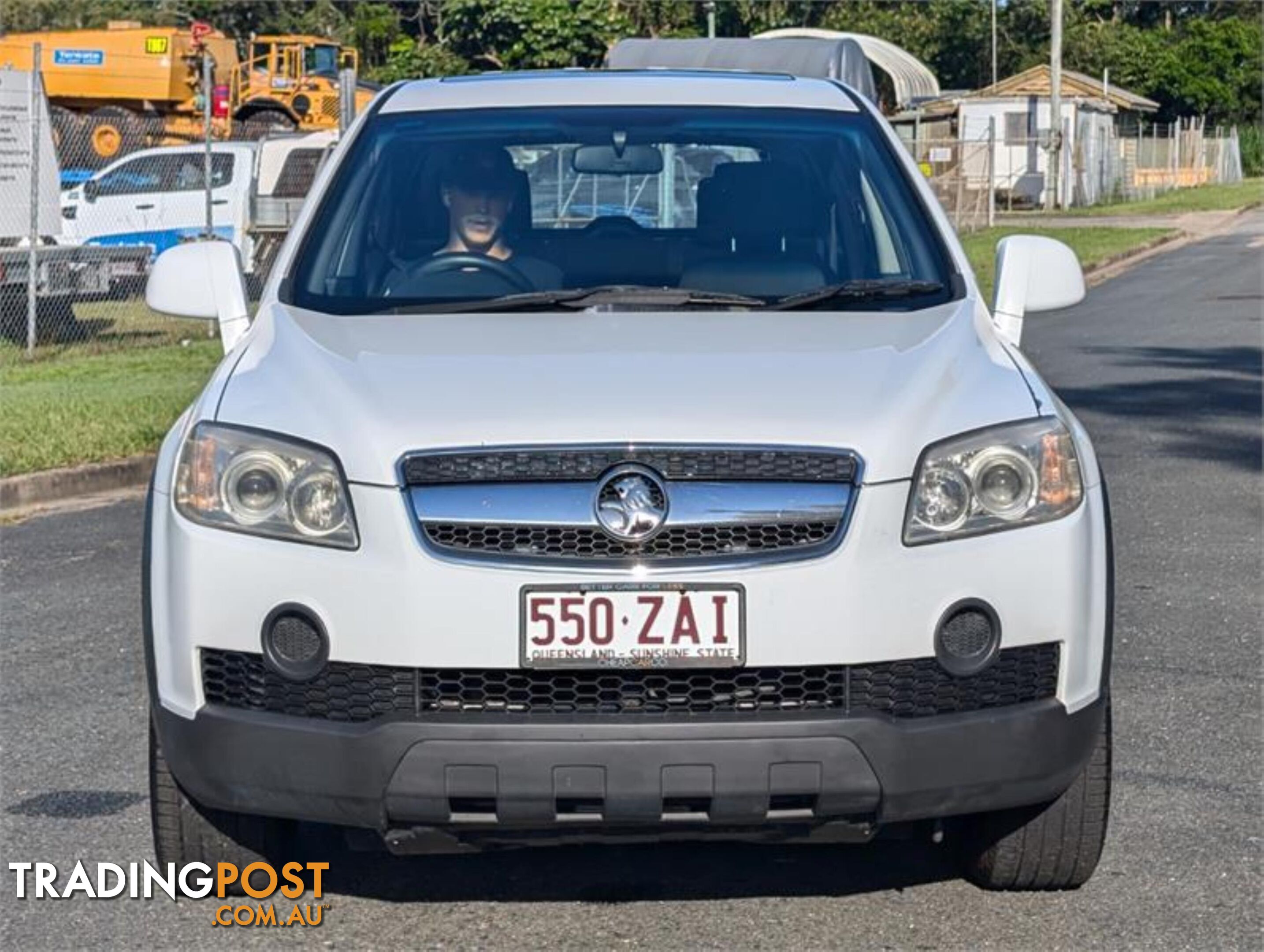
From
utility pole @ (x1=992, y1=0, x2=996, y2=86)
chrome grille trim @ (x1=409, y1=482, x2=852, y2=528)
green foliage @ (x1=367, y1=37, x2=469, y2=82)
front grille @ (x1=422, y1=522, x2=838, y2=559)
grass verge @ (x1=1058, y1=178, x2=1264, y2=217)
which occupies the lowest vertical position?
grass verge @ (x1=1058, y1=178, x2=1264, y2=217)

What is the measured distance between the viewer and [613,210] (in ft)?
18.2

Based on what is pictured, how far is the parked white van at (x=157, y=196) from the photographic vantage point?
2514cm

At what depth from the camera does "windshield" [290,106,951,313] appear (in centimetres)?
518

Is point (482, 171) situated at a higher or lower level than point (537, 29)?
lower

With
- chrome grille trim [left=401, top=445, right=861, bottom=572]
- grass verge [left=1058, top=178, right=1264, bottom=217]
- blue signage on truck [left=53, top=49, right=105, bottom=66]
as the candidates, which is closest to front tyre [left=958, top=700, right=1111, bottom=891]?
chrome grille trim [left=401, top=445, right=861, bottom=572]

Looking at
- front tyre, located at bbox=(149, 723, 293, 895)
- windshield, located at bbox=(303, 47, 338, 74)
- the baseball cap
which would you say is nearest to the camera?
front tyre, located at bbox=(149, 723, 293, 895)

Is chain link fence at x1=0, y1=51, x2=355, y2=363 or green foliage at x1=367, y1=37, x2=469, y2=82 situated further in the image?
green foliage at x1=367, y1=37, x2=469, y2=82

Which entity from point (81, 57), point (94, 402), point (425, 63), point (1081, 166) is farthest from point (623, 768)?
point (425, 63)

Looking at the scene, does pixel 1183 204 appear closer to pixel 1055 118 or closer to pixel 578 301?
pixel 1055 118

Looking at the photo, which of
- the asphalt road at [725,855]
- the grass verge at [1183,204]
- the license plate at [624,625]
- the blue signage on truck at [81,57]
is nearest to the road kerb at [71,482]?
the asphalt road at [725,855]

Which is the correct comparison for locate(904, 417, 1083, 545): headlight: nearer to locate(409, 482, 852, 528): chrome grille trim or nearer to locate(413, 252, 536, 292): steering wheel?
locate(409, 482, 852, 528): chrome grille trim

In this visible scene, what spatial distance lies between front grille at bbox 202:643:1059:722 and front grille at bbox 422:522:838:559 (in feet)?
0.67

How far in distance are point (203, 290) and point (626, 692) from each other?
180 cm

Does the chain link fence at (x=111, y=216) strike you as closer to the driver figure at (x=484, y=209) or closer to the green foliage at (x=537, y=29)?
the driver figure at (x=484, y=209)
